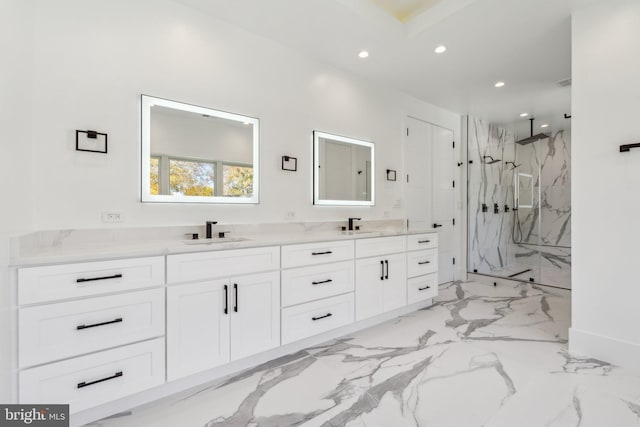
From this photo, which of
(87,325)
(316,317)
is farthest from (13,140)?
(316,317)

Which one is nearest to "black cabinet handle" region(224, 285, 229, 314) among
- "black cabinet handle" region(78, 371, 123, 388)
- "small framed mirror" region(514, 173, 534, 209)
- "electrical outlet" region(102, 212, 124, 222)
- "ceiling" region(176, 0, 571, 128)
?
"black cabinet handle" region(78, 371, 123, 388)

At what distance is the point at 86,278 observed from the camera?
57.1 inches

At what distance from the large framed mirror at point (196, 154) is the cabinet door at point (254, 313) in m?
0.76

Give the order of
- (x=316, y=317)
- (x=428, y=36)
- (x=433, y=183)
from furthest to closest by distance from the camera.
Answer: (x=433, y=183)
(x=428, y=36)
(x=316, y=317)

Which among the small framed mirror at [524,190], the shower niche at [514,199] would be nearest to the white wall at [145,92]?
the shower niche at [514,199]

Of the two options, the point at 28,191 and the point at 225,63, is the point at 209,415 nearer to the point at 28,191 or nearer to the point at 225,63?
the point at 28,191

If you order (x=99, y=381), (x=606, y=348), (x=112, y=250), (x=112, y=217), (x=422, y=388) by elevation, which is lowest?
(x=422, y=388)

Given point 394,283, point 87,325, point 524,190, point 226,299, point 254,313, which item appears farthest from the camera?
point 524,190

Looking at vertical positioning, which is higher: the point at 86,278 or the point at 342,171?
the point at 342,171

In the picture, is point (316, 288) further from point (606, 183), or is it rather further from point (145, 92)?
point (606, 183)

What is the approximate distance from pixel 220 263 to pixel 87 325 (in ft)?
2.26

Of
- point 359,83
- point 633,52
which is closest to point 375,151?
point 359,83

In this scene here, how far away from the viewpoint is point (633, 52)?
2012 mm

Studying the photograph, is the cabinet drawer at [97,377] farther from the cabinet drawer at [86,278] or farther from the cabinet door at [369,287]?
the cabinet door at [369,287]
